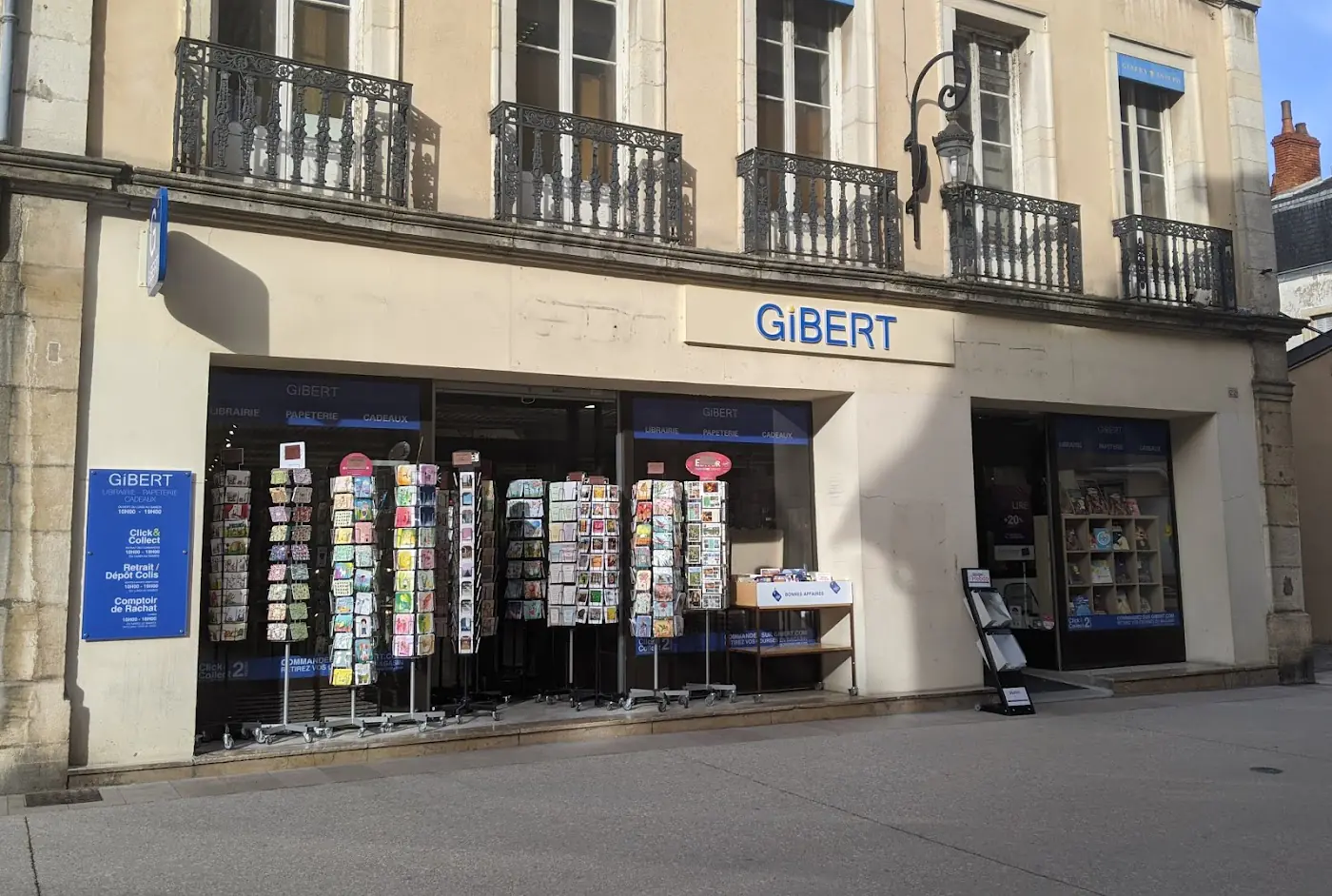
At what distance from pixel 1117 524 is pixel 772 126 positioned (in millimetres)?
5740

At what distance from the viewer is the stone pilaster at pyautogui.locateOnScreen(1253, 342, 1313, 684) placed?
39.1 feet

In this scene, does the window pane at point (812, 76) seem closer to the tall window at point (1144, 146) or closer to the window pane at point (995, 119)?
the window pane at point (995, 119)

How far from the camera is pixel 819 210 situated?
32.6ft

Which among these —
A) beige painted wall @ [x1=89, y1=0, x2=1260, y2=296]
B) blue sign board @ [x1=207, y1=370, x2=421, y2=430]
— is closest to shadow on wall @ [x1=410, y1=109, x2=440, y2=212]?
beige painted wall @ [x1=89, y1=0, x2=1260, y2=296]

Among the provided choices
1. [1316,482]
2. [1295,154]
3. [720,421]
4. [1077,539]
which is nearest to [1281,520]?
[1077,539]

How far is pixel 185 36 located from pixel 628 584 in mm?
5110

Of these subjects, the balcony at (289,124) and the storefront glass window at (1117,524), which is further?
the storefront glass window at (1117,524)

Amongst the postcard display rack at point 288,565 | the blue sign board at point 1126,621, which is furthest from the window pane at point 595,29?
the blue sign board at point 1126,621

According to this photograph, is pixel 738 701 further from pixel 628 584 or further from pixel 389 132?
pixel 389 132

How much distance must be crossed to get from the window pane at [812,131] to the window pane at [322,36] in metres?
3.99

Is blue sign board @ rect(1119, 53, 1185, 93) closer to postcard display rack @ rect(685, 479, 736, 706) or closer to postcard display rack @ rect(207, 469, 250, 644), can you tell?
postcard display rack @ rect(685, 479, 736, 706)

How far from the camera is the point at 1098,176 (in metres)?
11.6

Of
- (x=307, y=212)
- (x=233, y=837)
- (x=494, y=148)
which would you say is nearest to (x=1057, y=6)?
(x=494, y=148)

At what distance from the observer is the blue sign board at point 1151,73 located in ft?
39.2
